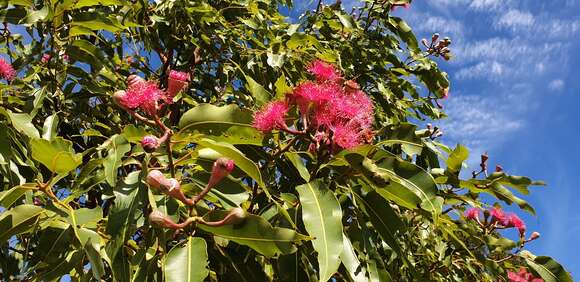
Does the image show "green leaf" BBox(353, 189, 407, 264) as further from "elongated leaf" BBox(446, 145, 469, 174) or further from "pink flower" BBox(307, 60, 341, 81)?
"pink flower" BBox(307, 60, 341, 81)

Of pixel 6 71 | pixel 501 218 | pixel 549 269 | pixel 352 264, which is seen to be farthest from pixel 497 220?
pixel 6 71

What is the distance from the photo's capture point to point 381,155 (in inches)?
48.9

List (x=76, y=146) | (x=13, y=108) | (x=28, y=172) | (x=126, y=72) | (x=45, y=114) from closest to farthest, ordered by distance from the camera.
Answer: (x=28, y=172)
(x=13, y=108)
(x=45, y=114)
(x=76, y=146)
(x=126, y=72)

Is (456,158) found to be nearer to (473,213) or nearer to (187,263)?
(187,263)

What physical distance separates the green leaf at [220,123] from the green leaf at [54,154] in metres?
0.24

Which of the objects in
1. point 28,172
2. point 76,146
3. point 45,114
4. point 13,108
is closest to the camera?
point 28,172

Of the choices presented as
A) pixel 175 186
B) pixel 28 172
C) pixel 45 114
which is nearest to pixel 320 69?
pixel 175 186

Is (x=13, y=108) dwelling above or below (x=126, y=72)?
below

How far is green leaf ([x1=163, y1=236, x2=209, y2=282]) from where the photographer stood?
1.00m

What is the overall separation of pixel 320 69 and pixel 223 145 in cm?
51

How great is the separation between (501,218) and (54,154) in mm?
1967

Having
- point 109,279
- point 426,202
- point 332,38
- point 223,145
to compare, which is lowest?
point 109,279

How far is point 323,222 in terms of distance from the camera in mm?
1073

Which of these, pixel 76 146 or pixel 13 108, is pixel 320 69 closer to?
pixel 13 108
